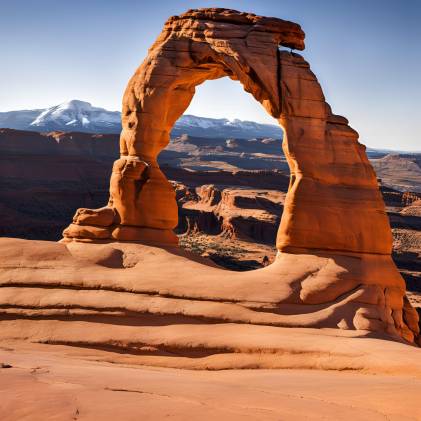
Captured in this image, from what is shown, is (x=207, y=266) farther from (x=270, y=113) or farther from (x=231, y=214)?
(x=231, y=214)

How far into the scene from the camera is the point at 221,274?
15867mm

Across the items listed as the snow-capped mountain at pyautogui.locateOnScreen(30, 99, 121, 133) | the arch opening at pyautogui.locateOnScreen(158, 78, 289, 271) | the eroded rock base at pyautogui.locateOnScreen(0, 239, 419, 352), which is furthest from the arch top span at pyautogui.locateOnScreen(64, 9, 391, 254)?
the snow-capped mountain at pyautogui.locateOnScreen(30, 99, 121, 133)

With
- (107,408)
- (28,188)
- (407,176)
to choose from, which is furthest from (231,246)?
(407,176)

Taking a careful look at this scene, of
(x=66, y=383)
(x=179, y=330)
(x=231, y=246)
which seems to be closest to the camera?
(x=66, y=383)

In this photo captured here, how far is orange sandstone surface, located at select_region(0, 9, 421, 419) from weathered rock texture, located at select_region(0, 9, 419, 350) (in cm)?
3

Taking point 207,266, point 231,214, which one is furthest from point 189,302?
point 231,214

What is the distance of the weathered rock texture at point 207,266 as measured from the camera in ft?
47.9

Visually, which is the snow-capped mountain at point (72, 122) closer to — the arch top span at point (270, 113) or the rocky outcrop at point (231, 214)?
the rocky outcrop at point (231, 214)

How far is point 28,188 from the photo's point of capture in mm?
66000

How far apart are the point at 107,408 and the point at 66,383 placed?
158 cm

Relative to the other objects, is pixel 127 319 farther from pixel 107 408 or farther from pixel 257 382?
pixel 107 408

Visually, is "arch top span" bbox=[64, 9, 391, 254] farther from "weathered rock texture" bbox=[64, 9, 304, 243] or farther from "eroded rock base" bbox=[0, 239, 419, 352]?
"eroded rock base" bbox=[0, 239, 419, 352]

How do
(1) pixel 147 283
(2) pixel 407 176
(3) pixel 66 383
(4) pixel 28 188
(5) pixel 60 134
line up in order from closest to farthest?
(3) pixel 66 383 < (1) pixel 147 283 < (4) pixel 28 188 < (5) pixel 60 134 < (2) pixel 407 176

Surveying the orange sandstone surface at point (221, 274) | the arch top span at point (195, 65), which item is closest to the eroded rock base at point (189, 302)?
the orange sandstone surface at point (221, 274)
